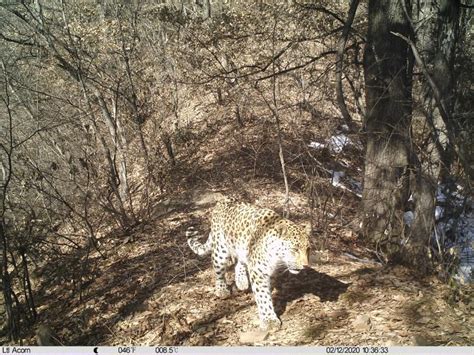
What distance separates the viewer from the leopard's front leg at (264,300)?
4.77 metres

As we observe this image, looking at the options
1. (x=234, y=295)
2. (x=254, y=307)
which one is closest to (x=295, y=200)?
(x=234, y=295)

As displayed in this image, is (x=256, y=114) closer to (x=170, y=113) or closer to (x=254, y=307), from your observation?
(x=170, y=113)

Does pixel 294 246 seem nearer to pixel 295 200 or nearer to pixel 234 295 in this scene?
pixel 234 295

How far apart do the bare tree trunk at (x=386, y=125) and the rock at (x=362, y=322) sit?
5.45ft

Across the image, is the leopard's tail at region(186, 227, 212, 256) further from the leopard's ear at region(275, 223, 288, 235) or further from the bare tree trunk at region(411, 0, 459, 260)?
the bare tree trunk at region(411, 0, 459, 260)

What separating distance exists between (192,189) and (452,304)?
647 centimetres

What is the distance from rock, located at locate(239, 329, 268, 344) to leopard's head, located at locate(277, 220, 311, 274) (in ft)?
2.90

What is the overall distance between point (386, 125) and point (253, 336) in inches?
153

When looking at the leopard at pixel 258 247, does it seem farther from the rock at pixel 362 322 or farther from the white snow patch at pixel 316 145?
the white snow patch at pixel 316 145

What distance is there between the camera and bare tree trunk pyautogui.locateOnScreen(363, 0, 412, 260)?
6.19 m

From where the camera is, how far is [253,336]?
187 inches

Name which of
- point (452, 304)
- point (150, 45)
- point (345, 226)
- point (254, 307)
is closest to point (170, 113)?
point (150, 45)

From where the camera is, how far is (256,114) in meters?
13.4

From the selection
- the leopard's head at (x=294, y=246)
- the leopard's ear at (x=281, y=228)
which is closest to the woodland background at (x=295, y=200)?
the leopard's head at (x=294, y=246)
